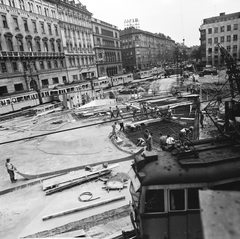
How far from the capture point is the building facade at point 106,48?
7894 centimetres

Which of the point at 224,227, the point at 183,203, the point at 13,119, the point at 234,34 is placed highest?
the point at 234,34

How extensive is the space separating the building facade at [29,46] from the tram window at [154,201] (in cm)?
4134

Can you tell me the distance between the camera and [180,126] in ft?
65.7

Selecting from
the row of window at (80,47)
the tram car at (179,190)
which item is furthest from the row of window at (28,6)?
the tram car at (179,190)

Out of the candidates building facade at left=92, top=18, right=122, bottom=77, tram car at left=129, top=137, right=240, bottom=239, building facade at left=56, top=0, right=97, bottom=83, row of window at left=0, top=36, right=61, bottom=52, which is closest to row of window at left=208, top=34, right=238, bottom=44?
building facade at left=92, top=18, right=122, bottom=77

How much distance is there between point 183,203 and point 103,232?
12.6 ft

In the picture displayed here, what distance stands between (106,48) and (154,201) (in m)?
85.4

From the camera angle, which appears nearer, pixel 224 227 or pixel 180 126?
pixel 224 227

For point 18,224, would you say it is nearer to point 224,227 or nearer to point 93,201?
point 93,201

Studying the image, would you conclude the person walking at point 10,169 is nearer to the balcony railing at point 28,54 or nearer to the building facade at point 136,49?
the balcony railing at point 28,54

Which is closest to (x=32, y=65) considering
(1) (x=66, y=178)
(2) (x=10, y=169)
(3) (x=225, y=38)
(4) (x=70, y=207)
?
(2) (x=10, y=169)

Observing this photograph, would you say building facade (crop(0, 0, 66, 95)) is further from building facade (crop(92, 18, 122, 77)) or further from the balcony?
building facade (crop(92, 18, 122, 77))

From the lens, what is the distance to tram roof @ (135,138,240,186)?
5.12 metres

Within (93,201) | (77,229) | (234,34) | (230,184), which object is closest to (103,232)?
(77,229)
